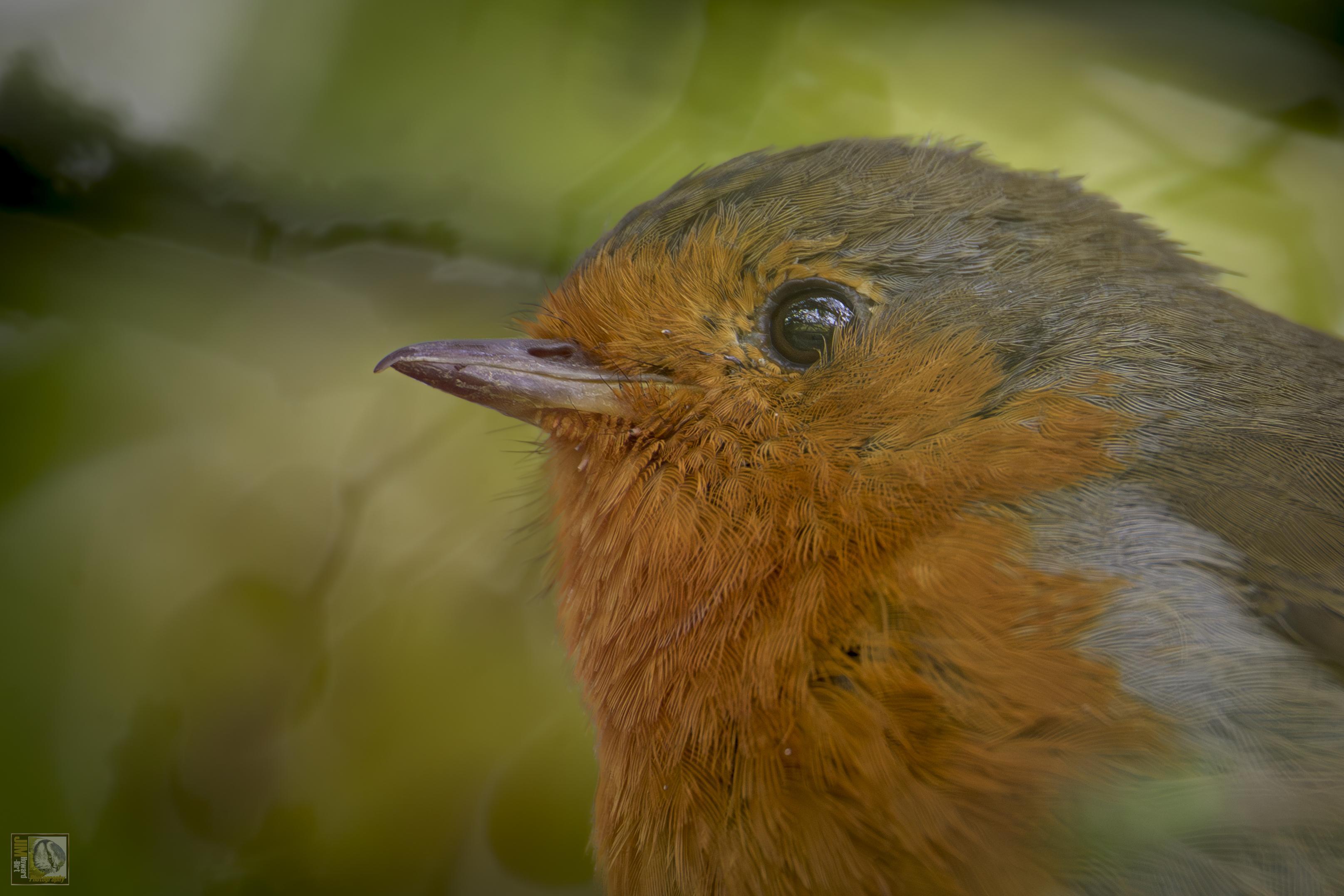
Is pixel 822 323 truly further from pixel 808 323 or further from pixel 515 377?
pixel 515 377

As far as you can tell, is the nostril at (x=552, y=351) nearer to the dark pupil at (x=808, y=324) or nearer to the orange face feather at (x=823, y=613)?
the orange face feather at (x=823, y=613)

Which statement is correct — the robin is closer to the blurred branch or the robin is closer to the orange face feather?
the orange face feather

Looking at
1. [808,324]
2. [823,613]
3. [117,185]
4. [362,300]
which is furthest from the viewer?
[362,300]

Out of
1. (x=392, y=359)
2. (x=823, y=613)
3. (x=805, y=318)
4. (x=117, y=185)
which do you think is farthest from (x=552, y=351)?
(x=117, y=185)

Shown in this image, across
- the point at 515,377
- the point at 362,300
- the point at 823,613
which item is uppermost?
the point at 362,300

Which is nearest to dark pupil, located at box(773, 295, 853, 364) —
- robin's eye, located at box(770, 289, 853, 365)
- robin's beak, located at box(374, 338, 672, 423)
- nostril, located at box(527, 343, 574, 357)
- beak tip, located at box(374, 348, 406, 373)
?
robin's eye, located at box(770, 289, 853, 365)

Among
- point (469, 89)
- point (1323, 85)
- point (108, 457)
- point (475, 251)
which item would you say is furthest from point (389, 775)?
point (1323, 85)
